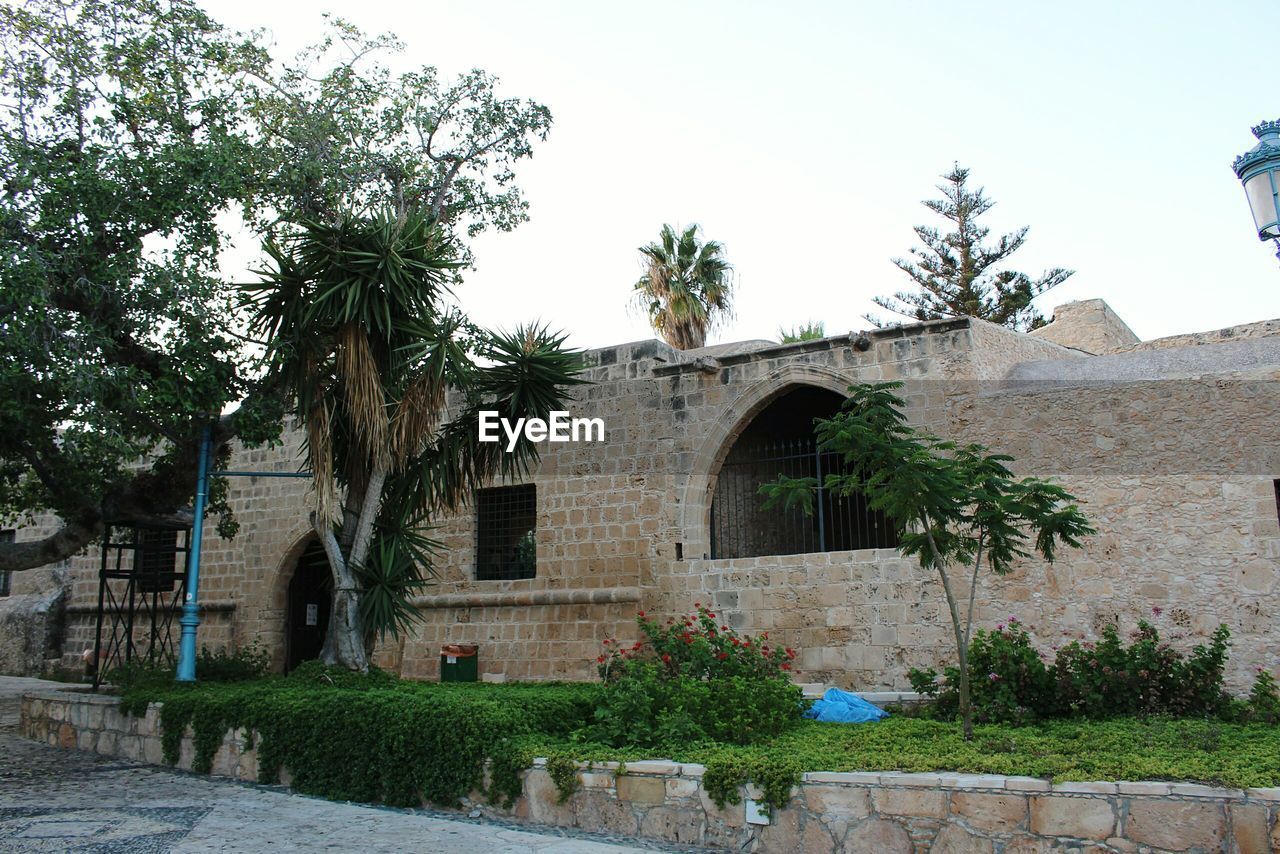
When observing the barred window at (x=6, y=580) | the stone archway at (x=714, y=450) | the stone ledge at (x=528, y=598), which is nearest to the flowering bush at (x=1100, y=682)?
the stone archway at (x=714, y=450)

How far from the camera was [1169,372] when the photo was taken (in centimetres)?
881

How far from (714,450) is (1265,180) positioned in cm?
666

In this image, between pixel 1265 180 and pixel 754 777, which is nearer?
pixel 1265 180

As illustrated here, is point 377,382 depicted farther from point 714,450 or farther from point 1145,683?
point 1145,683

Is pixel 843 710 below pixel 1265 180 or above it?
below

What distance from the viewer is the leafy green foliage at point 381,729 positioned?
19.7ft

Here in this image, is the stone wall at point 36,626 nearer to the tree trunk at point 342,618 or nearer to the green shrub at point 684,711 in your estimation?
the tree trunk at point 342,618

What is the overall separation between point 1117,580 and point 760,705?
3826mm

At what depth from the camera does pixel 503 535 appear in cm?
1245

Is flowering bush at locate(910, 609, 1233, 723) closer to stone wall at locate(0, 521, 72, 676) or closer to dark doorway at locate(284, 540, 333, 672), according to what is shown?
dark doorway at locate(284, 540, 333, 672)

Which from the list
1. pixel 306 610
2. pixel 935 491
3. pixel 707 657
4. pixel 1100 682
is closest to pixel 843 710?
pixel 707 657

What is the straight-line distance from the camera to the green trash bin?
38.3 ft

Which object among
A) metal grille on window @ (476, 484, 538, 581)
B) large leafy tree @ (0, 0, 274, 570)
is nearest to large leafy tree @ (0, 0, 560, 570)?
large leafy tree @ (0, 0, 274, 570)

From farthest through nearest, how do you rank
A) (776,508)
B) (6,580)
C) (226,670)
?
(6,580), (776,508), (226,670)
